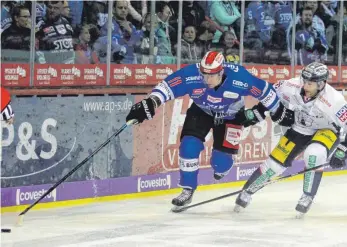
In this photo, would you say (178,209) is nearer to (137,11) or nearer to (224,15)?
(137,11)

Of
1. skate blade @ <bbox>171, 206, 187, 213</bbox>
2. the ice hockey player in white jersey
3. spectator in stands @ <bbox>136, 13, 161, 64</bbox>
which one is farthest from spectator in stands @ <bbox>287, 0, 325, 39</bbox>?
skate blade @ <bbox>171, 206, 187, 213</bbox>

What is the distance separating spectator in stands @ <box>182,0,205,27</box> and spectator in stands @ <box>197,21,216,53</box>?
6cm

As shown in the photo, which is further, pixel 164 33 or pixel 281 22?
pixel 281 22

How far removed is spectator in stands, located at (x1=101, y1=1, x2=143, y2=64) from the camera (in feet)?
29.2

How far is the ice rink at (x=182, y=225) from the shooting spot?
257 inches

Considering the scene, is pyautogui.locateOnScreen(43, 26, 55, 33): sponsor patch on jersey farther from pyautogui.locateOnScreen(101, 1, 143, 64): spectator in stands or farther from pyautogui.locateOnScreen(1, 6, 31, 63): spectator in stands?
pyautogui.locateOnScreen(101, 1, 143, 64): spectator in stands

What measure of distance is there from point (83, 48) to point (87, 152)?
0.89m

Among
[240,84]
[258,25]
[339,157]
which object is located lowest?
[339,157]

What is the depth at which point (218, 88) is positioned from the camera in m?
7.87

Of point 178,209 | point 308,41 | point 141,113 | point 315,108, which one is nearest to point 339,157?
point 315,108

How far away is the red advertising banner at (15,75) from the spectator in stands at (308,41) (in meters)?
4.00

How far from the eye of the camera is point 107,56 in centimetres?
891

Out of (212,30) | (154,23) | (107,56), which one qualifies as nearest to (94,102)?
(107,56)

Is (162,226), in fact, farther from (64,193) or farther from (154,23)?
(154,23)
